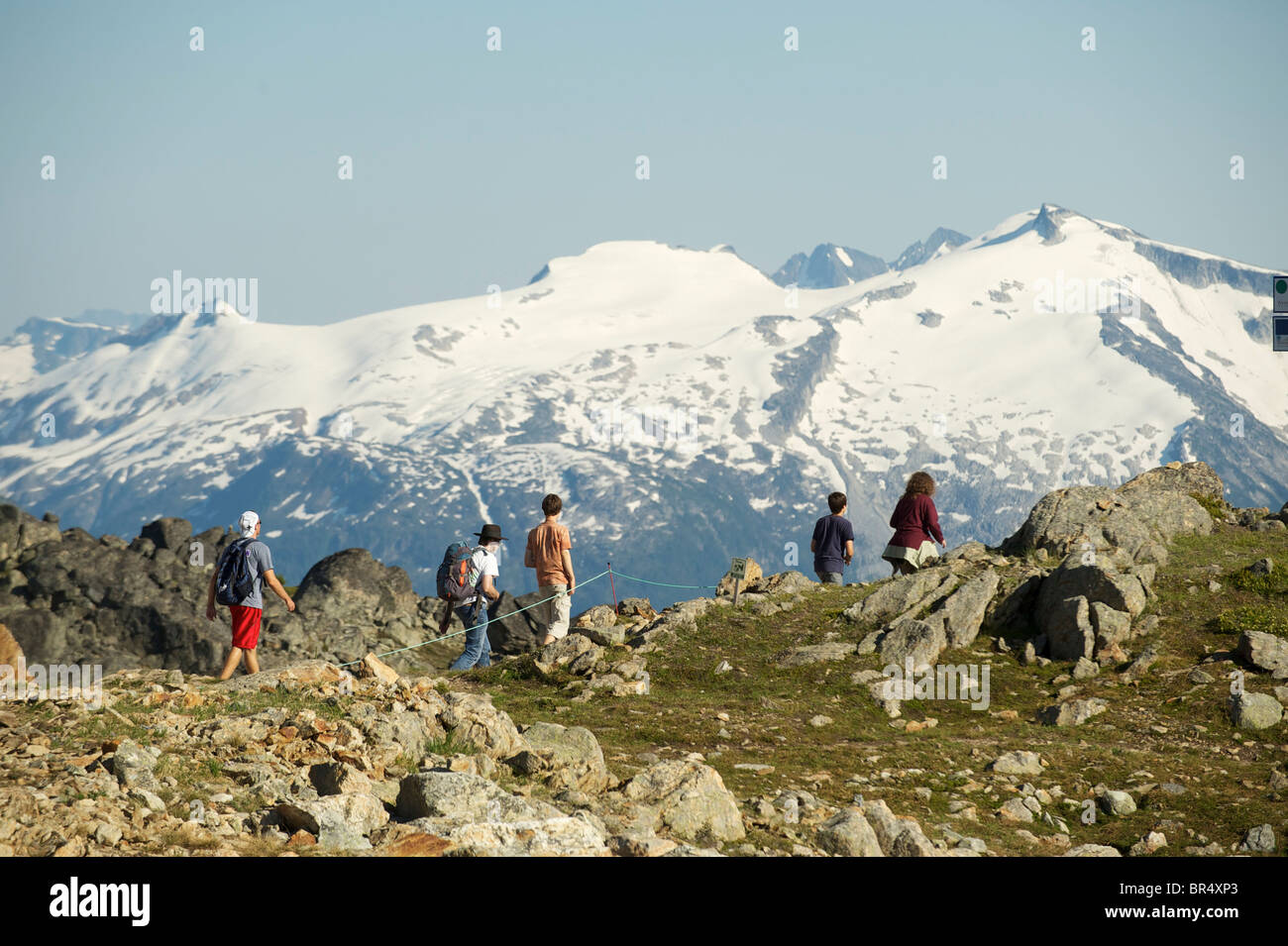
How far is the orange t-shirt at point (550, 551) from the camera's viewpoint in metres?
22.3

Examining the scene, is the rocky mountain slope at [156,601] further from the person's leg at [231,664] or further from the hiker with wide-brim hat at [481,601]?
the person's leg at [231,664]

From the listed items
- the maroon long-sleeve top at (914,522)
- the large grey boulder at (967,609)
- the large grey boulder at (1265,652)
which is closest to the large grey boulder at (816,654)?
the large grey boulder at (967,609)

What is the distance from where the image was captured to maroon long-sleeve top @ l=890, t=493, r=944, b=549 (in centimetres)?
2345

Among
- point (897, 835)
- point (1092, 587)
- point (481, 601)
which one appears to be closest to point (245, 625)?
point (481, 601)

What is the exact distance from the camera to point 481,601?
865 inches

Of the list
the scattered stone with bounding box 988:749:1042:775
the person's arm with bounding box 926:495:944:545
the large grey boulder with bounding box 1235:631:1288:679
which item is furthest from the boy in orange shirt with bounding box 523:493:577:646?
the large grey boulder with bounding box 1235:631:1288:679

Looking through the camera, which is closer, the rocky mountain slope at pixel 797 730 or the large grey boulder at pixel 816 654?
the rocky mountain slope at pixel 797 730

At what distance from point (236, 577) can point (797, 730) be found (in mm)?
8782

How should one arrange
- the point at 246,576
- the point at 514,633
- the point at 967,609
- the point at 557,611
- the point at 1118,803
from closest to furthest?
the point at 1118,803 → the point at 246,576 → the point at 967,609 → the point at 557,611 → the point at 514,633

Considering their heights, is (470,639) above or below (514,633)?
above

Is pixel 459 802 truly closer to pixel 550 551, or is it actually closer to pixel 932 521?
pixel 550 551

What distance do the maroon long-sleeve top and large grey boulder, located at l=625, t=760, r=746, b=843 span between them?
11.6 m

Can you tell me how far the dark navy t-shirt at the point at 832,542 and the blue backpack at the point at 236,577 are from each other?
1167 cm
